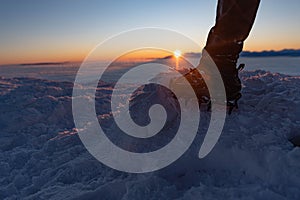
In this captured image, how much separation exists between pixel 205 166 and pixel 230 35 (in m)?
1.71

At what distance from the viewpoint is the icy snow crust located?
2.47 meters

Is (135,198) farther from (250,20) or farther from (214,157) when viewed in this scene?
(250,20)

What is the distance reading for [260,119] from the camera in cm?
324

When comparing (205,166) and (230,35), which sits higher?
(230,35)

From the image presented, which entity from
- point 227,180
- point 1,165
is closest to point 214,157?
point 227,180

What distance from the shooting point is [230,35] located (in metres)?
3.26

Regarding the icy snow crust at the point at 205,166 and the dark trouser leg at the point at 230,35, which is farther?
the dark trouser leg at the point at 230,35

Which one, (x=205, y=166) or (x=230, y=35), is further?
(x=230, y=35)

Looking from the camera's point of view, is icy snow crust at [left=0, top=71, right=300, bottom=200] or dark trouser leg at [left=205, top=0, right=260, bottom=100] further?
dark trouser leg at [left=205, top=0, right=260, bottom=100]

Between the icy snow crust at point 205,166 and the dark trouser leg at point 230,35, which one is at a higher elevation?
the dark trouser leg at point 230,35

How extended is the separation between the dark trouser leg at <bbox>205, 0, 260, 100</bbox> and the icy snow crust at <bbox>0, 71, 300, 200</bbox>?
51 centimetres

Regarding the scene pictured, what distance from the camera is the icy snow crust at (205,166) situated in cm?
247

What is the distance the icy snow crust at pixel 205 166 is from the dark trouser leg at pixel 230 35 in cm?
51

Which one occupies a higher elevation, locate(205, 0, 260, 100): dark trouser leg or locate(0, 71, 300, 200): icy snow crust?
locate(205, 0, 260, 100): dark trouser leg
